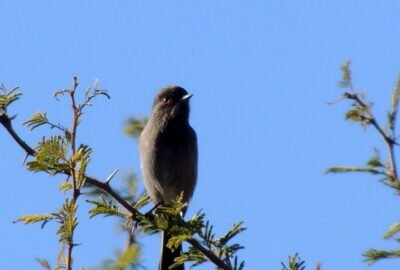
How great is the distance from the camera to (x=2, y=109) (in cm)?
261

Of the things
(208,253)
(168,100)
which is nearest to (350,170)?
(208,253)

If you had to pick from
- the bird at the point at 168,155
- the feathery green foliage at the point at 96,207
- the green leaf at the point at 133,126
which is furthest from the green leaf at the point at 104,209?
the bird at the point at 168,155

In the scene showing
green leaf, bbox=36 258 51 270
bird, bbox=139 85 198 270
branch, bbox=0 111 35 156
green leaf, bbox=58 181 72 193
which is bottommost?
Result: green leaf, bbox=36 258 51 270

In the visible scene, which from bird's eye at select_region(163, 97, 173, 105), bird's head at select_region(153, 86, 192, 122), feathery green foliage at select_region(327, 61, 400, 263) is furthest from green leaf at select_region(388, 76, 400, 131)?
bird's eye at select_region(163, 97, 173, 105)

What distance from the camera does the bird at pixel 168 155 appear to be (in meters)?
7.43

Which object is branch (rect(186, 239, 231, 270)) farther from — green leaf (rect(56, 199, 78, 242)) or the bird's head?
the bird's head

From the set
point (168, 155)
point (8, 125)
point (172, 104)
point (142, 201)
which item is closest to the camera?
point (8, 125)

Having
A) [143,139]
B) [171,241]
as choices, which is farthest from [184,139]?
[171,241]

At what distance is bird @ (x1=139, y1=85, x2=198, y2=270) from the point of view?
743 centimetres

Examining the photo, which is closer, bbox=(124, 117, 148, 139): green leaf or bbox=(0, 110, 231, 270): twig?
bbox=(0, 110, 231, 270): twig

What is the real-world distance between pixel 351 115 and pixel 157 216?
1135 millimetres

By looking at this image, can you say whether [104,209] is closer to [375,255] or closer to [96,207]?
[96,207]

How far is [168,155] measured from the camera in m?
7.41

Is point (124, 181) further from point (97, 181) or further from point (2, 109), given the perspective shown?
point (2, 109)
